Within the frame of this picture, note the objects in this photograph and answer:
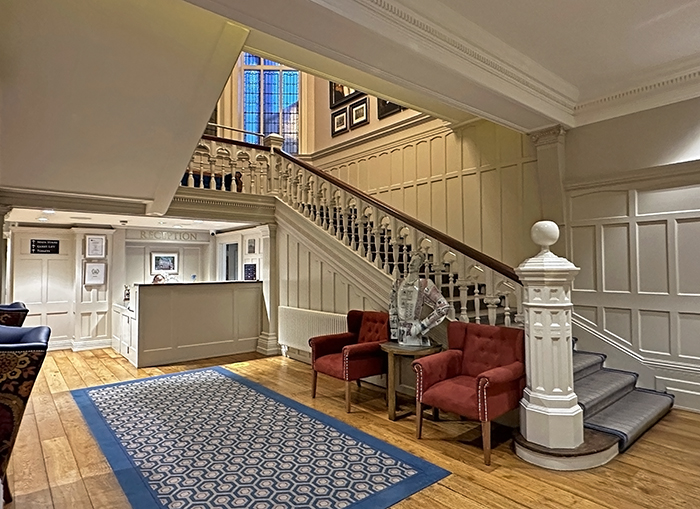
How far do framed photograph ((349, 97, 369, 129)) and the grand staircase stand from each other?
70.2 inches

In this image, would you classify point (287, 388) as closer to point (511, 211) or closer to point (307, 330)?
point (307, 330)

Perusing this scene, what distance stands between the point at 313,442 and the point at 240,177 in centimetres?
426

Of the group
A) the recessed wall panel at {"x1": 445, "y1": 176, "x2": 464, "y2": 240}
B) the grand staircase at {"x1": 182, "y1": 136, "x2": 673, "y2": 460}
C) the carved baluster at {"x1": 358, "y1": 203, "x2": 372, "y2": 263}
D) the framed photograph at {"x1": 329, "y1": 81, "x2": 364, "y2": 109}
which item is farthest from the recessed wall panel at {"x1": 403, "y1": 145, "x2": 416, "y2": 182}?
the framed photograph at {"x1": 329, "y1": 81, "x2": 364, "y2": 109}

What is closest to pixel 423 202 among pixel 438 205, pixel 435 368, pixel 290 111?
pixel 438 205

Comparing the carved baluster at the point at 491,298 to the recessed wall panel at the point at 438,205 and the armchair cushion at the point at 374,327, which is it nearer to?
the armchair cushion at the point at 374,327

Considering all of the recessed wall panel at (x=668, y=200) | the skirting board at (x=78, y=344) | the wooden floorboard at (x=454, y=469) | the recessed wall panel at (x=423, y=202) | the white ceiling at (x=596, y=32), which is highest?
the white ceiling at (x=596, y=32)

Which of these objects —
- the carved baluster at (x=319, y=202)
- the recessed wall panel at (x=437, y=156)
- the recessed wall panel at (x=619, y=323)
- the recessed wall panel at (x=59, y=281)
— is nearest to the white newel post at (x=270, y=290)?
the carved baluster at (x=319, y=202)

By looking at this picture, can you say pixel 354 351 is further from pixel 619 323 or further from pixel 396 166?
pixel 396 166

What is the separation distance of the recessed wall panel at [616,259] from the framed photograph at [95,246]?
7.40 metres

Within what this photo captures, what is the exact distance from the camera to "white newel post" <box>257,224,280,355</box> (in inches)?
260

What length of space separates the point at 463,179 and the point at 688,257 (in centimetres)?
266

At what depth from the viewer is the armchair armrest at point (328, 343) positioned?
4.38m

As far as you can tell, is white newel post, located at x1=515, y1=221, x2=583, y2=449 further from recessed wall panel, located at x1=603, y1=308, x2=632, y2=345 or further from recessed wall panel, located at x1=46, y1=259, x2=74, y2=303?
recessed wall panel, located at x1=46, y1=259, x2=74, y2=303

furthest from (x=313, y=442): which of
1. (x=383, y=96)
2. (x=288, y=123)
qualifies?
(x=288, y=123)
